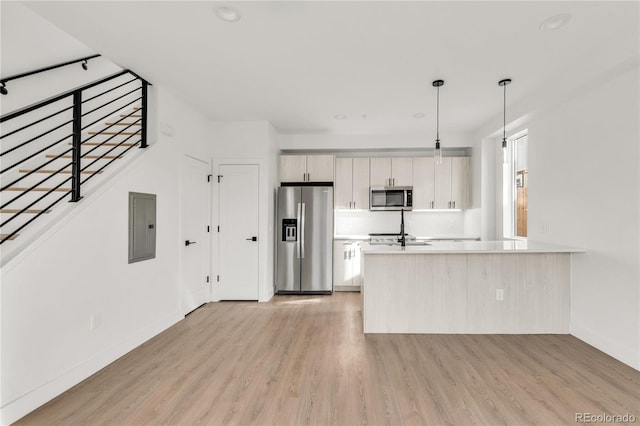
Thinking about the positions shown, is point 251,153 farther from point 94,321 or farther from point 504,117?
point 504,117

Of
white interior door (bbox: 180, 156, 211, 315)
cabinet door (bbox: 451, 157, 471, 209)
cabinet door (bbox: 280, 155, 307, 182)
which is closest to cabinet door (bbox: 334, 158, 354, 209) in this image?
cabinet door (bbox: 280, 155, 307, 182)

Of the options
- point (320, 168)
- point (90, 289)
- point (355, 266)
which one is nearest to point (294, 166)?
point (320, 168)

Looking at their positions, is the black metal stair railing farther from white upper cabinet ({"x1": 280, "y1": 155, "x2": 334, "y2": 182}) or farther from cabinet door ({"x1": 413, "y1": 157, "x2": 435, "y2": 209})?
cabinet door ({"x1": 413, "y1": 157, "x2": 435, "y2": 209})

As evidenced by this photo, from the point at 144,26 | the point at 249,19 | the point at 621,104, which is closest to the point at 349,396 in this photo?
the point at 249,19

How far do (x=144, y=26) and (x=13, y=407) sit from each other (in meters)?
2.72

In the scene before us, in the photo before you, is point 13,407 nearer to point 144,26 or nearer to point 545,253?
point 144,26

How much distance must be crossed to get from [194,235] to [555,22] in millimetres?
4366

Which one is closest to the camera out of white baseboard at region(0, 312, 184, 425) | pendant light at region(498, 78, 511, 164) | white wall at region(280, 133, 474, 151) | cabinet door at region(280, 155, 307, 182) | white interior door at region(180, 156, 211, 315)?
white baseboard at region(0, 312, 184, 425)

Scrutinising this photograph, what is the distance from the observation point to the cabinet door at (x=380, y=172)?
5723mm

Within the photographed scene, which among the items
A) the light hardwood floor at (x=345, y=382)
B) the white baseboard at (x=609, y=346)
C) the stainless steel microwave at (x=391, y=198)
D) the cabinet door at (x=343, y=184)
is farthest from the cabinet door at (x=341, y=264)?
the white baseboard at (x=609, y=346)

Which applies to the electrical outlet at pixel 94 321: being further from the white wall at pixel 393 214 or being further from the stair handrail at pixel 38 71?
the white wall at pixel 393 214

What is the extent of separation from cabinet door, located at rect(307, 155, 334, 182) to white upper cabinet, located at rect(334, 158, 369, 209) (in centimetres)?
19

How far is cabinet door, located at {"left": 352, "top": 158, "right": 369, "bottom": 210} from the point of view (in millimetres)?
5746

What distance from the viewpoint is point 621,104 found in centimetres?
281
